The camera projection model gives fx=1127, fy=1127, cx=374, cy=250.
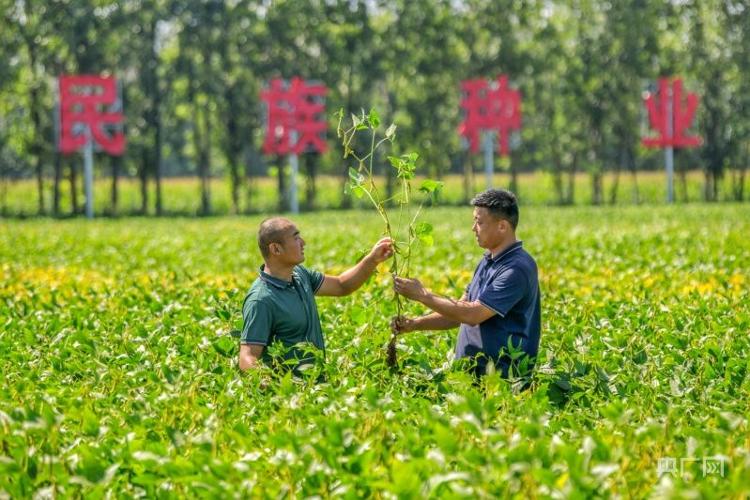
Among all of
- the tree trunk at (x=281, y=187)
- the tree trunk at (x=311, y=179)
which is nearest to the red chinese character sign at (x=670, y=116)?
the tree trunk at (x=311, y=179)

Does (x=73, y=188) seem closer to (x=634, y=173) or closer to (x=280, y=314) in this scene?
(x=634, y=173)

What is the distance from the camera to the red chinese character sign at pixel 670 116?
37875mm

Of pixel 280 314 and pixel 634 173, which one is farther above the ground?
pixel 634 173

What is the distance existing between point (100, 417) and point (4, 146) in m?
35.1

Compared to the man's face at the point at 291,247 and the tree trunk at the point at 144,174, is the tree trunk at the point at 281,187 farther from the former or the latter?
the man's face at the point at 291,247

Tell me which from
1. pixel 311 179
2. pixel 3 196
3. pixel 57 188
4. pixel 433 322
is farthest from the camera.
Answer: pixel 311 179

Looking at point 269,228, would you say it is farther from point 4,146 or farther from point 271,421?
point 4,146

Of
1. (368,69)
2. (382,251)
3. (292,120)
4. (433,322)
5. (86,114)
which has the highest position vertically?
(368,69)

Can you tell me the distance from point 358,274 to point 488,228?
0.76 m

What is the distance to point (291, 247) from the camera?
18.0 ft

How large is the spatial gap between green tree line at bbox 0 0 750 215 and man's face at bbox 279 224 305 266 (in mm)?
29372

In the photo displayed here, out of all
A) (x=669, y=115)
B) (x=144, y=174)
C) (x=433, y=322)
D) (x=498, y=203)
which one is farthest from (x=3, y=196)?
(x=498, y=203)

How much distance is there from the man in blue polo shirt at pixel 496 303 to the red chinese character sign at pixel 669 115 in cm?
3366

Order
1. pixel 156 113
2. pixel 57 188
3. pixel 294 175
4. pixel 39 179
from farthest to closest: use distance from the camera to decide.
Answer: pixel 156 113 < pixel 39 179 < pixel 57 188 < pixel 294 175
